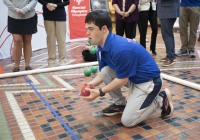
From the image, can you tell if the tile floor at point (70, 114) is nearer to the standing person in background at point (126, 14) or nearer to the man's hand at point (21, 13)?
the man's hand at point (21, 13)

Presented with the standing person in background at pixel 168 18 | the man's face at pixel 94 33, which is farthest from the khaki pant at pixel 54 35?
the man's face at pixel 94 33

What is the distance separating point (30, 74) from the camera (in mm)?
4375

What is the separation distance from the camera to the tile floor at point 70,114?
240 cm

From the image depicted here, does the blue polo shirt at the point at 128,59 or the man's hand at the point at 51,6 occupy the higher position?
the man's hand at the point at 51,6

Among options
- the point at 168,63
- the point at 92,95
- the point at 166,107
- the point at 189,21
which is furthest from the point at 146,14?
the point at 92,95

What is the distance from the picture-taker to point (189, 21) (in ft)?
17.6

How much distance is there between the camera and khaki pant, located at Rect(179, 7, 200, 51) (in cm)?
516

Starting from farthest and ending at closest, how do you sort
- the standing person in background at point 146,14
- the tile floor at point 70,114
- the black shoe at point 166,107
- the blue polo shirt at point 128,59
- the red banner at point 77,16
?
the red banner at point 77,16 < the standing person in background at point 146,14 < the black shoe at point 166,107 < the tile floor at point 70,114 < the blue polo shirt at point 128,59

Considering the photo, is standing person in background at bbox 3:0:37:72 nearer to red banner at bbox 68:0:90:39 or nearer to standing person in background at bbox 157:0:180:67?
standing person in background at bbox 157:0:180:67

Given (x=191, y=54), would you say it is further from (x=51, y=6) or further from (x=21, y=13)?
(x=21, y=13)

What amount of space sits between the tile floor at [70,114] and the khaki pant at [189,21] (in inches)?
54.1

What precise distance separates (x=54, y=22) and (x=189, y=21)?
2.69 metres

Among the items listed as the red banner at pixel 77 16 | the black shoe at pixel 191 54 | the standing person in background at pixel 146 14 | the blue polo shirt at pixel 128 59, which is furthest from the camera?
the red banner at pixel 77 16

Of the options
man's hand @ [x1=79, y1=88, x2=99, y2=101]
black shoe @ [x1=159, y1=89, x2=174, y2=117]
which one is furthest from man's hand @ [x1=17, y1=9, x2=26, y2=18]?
black shoe @ [x1=159, y1=89, x2=174, y2=117]
